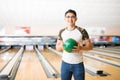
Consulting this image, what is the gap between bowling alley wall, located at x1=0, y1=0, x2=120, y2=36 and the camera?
8.16 metres

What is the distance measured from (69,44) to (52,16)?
7324 millimetres

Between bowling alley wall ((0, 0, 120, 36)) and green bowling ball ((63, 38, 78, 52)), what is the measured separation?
18.0 feet

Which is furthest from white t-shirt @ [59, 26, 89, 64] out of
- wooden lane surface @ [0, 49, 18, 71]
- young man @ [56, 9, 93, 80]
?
wooden lane surface @ [0, 49, 18, 71]

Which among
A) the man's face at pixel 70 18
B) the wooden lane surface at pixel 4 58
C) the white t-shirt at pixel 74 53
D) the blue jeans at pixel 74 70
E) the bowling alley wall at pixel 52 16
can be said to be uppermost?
the bowling alley wall at pixel 52 16

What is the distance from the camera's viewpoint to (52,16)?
9.66 m

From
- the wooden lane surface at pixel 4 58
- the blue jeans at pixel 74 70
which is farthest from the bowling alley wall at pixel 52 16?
the blue jeans at pixel 74 70

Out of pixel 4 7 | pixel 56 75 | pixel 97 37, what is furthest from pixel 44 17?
pixel 56 75

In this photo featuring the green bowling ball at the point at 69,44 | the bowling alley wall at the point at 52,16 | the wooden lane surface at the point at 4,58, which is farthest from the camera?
the bowling alley wall at the point at 52,16

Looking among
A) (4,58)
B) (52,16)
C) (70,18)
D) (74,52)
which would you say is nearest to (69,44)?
(74,52)

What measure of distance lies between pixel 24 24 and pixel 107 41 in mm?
4681

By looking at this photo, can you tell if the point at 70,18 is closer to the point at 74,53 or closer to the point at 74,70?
the point at 74,53

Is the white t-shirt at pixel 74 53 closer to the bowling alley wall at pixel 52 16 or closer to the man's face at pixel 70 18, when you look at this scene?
the man's face at pixel 70 18

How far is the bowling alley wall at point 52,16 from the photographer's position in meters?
8.16

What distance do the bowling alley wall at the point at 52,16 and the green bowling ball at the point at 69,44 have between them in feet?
18.0
